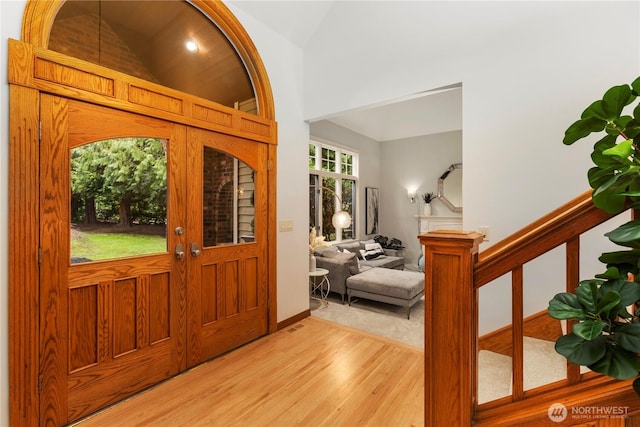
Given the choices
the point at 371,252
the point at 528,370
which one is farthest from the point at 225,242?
the point at 371,252

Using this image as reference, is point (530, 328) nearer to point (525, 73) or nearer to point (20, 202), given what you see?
point (525, 73)

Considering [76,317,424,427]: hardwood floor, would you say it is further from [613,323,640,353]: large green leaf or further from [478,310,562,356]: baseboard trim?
[613,323,640,353]: large green leaf

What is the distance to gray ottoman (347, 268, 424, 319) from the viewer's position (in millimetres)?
3684

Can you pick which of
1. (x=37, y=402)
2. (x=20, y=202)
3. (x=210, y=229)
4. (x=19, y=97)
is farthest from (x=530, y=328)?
(x=19, y=97)

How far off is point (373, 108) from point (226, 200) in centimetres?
297

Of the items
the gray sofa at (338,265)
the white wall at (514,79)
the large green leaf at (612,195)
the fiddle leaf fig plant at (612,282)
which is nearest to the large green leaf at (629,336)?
the fiddle leaf fig plant at (612,282)

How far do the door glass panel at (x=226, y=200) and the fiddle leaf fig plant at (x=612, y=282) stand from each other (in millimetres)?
2404

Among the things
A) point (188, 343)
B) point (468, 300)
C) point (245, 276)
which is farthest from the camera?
point (245, 276)

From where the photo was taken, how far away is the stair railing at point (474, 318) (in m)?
0.95

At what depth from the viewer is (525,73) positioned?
216 cm

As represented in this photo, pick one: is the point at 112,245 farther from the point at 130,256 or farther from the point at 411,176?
the point at 411,176

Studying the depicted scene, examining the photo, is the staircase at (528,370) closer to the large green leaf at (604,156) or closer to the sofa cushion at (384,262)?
the large green leaf at (604,156)

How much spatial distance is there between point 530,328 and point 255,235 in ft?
7.94

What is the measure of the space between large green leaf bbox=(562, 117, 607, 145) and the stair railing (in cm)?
23
